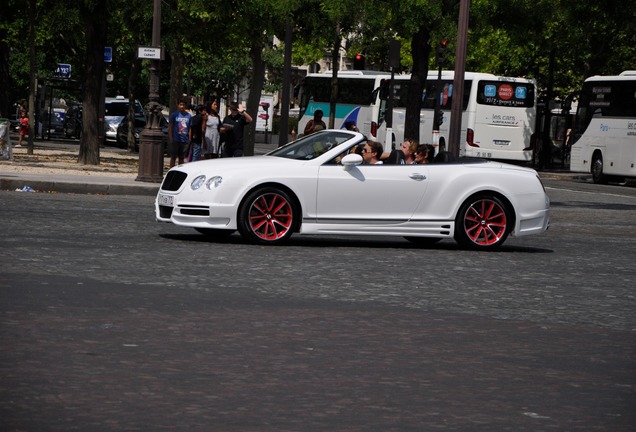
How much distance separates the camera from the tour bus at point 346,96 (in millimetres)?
56969

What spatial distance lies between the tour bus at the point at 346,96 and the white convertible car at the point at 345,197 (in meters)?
40.4

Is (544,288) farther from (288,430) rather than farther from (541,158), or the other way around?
(541,158)

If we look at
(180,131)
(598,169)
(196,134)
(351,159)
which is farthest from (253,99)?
(351,159)

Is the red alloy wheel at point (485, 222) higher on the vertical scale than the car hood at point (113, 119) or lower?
lower

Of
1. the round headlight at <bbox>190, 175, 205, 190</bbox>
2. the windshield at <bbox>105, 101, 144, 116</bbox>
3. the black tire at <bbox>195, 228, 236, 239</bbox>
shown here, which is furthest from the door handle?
the windshield at <bbox>105, 101, 144, 116</bbox>

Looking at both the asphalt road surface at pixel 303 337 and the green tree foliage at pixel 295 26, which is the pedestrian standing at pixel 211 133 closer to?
the green tree foliage at pixel 295 26

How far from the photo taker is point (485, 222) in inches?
612

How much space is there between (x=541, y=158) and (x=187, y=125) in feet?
85.1

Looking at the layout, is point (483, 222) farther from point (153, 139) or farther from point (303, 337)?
point (153, 139)

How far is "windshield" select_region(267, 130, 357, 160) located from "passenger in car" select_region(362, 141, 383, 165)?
0.43 meters

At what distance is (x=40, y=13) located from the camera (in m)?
36.4

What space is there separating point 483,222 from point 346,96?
43112mm

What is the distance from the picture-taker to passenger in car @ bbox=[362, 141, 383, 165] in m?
15.7

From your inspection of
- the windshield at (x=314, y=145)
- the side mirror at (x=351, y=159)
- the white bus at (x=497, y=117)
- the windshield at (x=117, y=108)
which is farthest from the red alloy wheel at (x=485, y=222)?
the windshield at (x=117, y=108)
